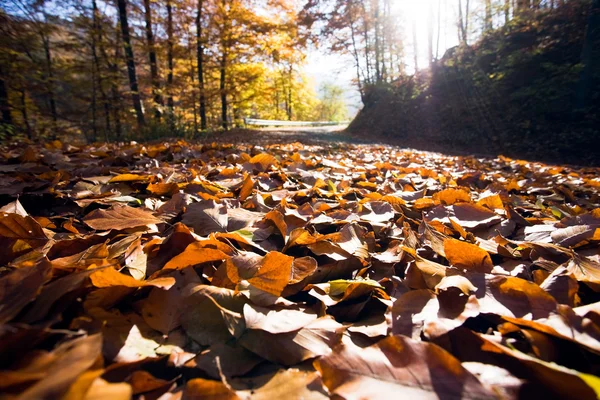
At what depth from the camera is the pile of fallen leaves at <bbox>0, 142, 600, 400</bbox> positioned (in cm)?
44

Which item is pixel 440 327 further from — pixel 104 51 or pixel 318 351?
pixel 104 51

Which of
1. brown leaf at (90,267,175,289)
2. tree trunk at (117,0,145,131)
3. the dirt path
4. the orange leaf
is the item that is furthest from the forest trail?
brown leaf at (90,267,175,289)

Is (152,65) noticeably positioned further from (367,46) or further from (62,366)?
(367,46)

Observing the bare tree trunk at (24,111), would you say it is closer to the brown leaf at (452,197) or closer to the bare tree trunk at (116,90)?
the bare tree trunk at (116,90)

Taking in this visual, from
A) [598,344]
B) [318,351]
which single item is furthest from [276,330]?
[598,344]

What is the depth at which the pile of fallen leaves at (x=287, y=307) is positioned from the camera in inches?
17.4

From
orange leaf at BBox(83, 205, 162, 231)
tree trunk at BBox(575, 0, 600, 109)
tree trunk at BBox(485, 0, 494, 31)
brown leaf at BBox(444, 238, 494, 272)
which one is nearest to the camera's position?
brown leaf at BBox(444, 238, 494, 272)

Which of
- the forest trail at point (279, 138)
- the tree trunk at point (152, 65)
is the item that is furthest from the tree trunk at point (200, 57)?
the tree trunk at point (152, 65)

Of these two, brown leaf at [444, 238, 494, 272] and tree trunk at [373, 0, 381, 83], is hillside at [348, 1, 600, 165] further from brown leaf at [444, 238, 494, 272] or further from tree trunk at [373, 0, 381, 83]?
brown leaf at [444, 238, 494, 272]

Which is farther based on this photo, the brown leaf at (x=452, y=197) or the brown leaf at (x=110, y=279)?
the brown leaf at (x=452, y=197)

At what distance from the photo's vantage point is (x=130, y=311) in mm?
602

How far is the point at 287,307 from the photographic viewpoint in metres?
0.67

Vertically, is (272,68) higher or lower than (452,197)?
higher

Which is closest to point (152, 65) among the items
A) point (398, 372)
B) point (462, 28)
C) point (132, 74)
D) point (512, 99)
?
point (132, 74)
